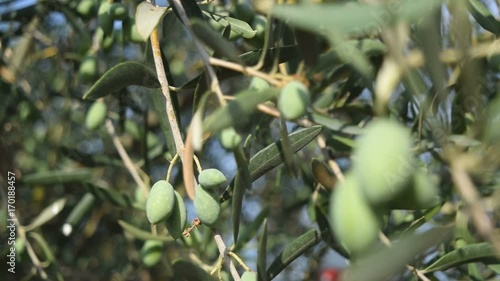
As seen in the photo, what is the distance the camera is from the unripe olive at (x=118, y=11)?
1169mm

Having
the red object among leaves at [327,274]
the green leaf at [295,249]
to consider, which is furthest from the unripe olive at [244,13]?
the red object among leaves at [327,274]

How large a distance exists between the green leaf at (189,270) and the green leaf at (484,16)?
1.60ft

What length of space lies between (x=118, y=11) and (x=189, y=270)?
0.48 meters

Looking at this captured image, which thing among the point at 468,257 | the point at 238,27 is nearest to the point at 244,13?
the point at 238,27

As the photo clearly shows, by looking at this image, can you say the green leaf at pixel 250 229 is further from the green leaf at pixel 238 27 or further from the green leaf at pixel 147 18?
the green leaf at pixel 147 18

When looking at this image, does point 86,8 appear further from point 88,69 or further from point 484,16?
point 484,16

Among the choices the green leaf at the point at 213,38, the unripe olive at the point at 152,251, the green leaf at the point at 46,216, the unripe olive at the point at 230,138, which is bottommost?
the green leaf at the point at 46,216

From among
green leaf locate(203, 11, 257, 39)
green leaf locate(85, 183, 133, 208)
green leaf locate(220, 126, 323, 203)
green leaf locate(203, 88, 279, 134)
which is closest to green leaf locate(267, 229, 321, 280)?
green leaf locate(220, 126, 323, 203)

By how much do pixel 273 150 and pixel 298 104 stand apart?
0.91 feet

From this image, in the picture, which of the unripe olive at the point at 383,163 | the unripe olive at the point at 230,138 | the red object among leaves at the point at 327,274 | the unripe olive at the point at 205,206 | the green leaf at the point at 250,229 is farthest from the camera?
the red object among leaves at the point at 327,274

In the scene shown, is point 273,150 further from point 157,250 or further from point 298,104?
point 157,250

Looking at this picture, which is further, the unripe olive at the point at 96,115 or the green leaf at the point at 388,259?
the unripe olive at the point at 96,115

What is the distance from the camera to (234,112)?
22.3 inches

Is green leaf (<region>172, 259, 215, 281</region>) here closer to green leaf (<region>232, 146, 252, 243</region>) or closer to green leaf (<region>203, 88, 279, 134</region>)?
green leaf (<region>232, 146, 252, 243</region>)
